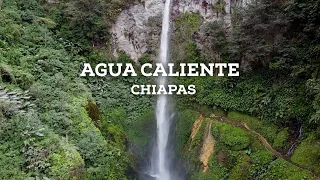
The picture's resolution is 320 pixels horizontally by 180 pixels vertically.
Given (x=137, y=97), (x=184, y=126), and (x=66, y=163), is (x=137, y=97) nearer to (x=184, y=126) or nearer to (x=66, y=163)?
(x=184, y=126)

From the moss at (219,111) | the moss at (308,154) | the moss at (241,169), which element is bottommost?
the moss at (241,169)

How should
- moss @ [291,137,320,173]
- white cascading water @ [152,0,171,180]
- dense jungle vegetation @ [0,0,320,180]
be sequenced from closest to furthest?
dense jungle vegetation @ [0,0,320,180] → moss @ [291,137,320,173] → white cascading water @ [152,0,171,180]

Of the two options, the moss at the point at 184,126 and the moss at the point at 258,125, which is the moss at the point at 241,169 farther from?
the moss at the point at 184,126

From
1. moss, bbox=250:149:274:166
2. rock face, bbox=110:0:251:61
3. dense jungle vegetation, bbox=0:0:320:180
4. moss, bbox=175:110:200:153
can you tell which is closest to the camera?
dense jungle vegetation, bbox=0:0:320:180

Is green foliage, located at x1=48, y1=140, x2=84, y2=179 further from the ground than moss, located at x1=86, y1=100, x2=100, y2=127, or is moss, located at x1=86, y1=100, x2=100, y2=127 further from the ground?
moss, located at x1=86, y1=100, x2=100, y2=127

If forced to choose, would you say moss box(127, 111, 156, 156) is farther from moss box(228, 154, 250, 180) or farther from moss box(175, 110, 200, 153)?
moss box(228, 154, 250, 180)

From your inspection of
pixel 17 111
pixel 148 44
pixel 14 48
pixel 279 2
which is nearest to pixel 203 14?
pixel 148 44

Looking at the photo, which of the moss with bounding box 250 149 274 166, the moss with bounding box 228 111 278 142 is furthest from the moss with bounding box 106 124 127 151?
the moss with bounding box 250 149 274 166

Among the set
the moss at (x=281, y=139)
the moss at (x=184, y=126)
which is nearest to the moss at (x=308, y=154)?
the moss at (x=281, y=139)
